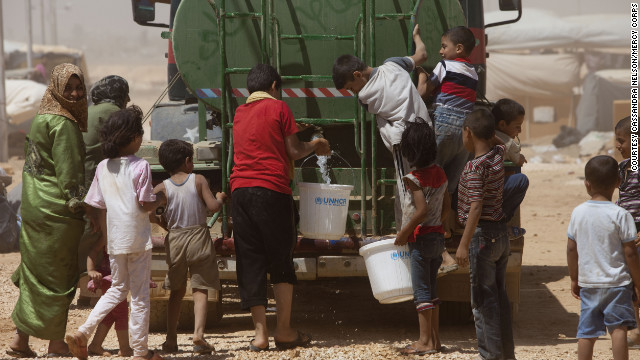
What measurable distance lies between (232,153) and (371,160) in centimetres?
102

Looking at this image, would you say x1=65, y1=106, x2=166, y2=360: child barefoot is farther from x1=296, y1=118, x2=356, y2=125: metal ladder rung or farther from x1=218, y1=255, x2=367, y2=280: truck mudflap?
x1=296, y1=118, x2=356, y2=125: metal ladder rung

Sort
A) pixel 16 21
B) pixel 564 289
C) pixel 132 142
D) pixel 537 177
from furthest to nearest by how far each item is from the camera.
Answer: pixel 16 21 → pixel 537 177 → pixel 564 289 → pixel 132 142

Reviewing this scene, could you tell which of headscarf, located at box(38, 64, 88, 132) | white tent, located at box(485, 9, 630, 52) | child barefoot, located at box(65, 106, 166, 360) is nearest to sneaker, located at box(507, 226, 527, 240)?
child barefoot, located at box(65, 106, 166, 360)

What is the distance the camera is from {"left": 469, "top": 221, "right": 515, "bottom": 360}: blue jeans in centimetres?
506

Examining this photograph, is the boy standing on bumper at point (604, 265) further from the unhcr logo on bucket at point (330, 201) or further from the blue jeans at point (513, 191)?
the unhcr logo on bucket at point (330, 201)

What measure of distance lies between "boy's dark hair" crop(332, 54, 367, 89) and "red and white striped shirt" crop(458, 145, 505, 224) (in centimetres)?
107

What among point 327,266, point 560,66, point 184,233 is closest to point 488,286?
point 327,266

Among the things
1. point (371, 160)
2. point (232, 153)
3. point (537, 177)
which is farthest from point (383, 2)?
point (537, 177)

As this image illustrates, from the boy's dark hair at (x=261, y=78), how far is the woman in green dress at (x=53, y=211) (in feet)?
3.60

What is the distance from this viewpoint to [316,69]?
614 centimetres

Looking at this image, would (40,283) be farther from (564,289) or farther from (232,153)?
(564,289)

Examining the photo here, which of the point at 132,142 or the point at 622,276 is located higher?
the point at 132,142

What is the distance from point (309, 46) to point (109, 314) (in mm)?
2317

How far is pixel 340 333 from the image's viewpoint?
647 cm
